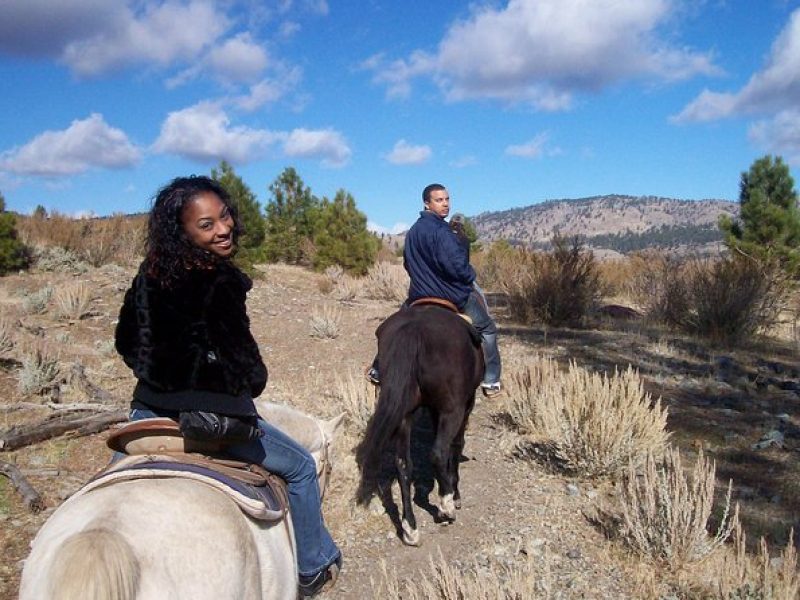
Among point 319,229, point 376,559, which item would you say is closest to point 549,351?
point 376,559

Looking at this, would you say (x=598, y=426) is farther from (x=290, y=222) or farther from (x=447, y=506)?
(x=290, y=222)

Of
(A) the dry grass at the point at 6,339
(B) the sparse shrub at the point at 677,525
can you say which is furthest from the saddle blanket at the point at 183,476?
(A) the dry grass at the point at 6,339

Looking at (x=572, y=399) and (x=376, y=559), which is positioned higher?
(x=572, y=399)

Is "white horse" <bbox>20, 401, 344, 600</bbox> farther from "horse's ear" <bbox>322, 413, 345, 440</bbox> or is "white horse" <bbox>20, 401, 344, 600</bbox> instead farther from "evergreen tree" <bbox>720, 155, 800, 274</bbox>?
"evergreen tree" <bbox>720, 155, 800, 274</bbox>

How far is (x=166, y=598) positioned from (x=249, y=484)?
589mm

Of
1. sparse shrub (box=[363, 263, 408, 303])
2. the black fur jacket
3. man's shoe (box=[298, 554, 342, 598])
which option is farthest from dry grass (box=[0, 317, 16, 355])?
sparse shrub (box=[363, 263, 408, 303])

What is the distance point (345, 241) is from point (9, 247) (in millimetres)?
10598

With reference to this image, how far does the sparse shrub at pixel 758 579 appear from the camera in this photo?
2.72 meters

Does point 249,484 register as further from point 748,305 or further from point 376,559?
point 748,305

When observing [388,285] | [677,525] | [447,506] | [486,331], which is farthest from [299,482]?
[388,285]

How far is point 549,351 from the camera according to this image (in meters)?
9.54

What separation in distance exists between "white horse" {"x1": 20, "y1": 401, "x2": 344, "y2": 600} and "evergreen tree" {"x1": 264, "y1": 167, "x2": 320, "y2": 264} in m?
22.0

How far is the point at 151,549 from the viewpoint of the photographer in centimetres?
164

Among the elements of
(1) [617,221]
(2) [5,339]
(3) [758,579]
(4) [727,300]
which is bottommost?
(3) [758,579]
